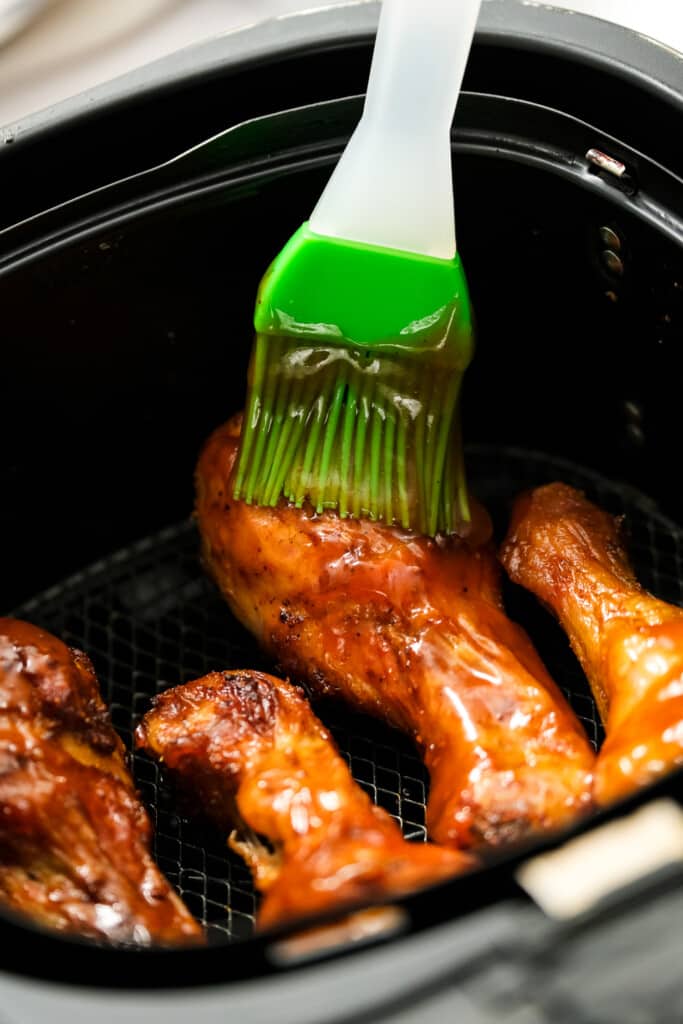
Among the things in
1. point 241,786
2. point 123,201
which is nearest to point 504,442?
point 123,201

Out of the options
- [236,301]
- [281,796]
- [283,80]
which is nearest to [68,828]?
[281,796]

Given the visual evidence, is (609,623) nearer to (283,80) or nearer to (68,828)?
(68,828)

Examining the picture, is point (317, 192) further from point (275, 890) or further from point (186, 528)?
point (275, 890)

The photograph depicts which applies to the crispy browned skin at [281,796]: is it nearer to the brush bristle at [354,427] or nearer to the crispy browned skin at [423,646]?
the crispy browned skin at [423,646]

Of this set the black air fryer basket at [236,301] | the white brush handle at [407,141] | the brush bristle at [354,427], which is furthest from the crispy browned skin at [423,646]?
the white brush handle at [407,141]

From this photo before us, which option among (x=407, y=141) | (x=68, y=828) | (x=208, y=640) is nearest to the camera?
(x=68, y=828)

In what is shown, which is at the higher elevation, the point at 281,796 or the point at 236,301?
the point at 236,301

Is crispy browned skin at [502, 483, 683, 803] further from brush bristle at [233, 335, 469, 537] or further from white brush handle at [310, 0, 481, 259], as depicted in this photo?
white brush handle at [310, 0, 481, 259]
